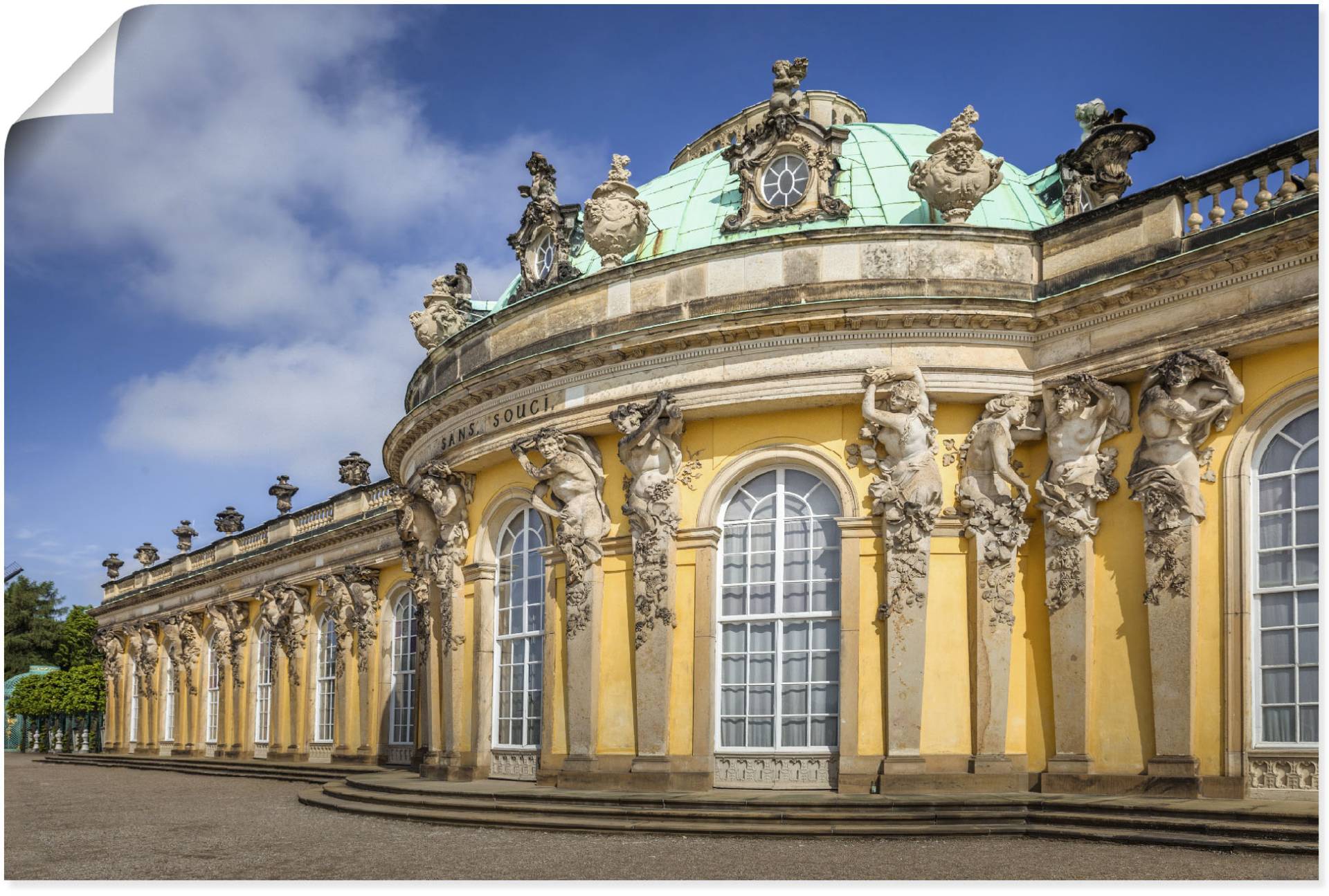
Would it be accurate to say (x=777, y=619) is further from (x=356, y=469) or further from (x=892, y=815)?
(x=356, y=469)

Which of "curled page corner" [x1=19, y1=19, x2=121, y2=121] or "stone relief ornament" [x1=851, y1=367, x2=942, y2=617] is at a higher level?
"curled page corner" [x1=19, y1=19, x2=121, y2=121]

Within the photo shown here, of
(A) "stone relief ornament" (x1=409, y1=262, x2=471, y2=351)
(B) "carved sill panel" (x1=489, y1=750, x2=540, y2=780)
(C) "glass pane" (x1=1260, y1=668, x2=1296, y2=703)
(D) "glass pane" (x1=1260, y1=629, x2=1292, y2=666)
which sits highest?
(A) "stone relief ornament" (x1=409, y1=262, x2=471, y2=351)

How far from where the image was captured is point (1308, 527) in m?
13.8

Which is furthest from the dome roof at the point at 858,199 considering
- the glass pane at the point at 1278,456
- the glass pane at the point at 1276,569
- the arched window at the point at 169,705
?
the arched window at the point at 169,705

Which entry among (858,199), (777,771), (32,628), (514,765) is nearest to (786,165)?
(858,199)

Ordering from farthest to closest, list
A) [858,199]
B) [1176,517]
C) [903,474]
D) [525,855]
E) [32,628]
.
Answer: [32,628] < [858,199] < [903,474] < [1176,517] < [525,855]

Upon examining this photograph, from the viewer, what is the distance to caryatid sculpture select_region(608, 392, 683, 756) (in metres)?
17.0

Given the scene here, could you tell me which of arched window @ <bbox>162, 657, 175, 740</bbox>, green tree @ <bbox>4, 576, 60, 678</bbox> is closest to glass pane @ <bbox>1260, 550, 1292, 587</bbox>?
arched window @ <bbox>162, 657, 175, 740</bbox>

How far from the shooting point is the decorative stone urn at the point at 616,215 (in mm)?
18828

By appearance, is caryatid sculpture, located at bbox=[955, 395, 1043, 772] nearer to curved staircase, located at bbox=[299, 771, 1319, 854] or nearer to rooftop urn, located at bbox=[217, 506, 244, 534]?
curved staircase, located at bbox=[299, 771, 1319, 854]

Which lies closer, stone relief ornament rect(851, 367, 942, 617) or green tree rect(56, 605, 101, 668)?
stone relief ornament rect(851, 367, 942, 617)

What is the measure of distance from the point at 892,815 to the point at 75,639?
185 feet

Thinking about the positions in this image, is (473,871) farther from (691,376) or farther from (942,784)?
(691,376)

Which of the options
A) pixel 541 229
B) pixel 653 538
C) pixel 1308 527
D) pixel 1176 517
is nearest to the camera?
pixel 1308 527
